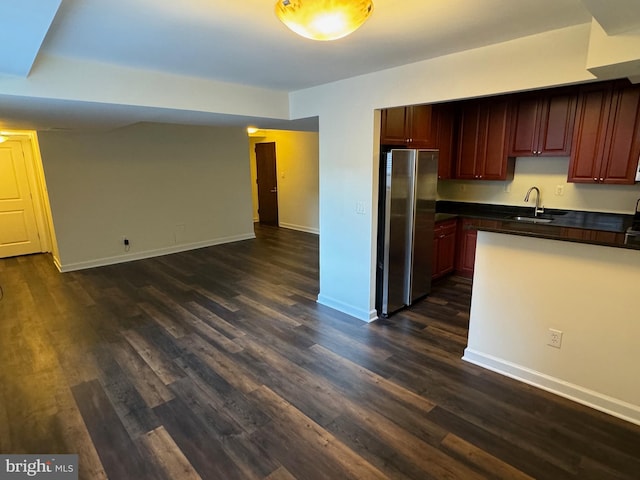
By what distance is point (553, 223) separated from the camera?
3604mm

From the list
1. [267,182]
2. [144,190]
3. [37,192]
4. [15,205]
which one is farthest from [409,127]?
[15,205]

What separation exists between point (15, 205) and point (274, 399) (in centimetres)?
612

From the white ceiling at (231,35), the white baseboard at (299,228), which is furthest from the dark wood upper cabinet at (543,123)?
the white baseboard at (299,228)

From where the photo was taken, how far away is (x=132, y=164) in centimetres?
546

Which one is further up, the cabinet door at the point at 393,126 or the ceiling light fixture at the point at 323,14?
the ceiling light fixture at the point at 323,14

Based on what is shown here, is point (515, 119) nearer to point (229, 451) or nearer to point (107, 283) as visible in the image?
point (229, 451)

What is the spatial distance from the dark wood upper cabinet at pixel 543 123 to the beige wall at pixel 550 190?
0.80 ft

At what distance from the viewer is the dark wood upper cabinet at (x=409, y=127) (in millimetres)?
3227

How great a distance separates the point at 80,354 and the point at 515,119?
4933 mm

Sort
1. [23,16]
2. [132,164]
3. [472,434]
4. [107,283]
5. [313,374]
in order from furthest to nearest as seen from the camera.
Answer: [132,164], [107,283], [313,374], [472,434], [23,16]

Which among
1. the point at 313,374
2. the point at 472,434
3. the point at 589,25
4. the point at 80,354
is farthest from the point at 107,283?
the point at 589,25

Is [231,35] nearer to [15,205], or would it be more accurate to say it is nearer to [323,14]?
[323,14]

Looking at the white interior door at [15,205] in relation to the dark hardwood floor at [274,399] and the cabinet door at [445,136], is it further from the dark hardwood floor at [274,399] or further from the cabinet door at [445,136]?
the cabinet door at [445,136]

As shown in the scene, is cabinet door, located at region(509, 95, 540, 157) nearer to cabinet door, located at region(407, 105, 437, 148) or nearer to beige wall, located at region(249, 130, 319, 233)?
cabinet door, located at region(407, 105, 437, 148)
